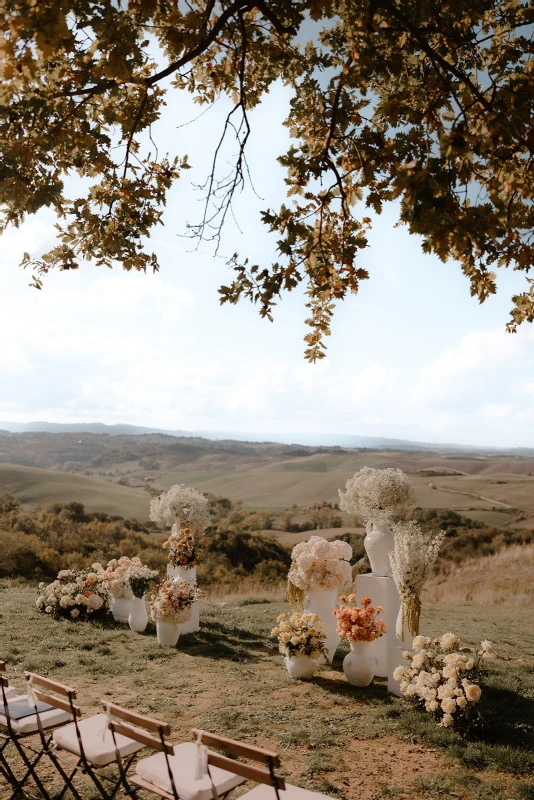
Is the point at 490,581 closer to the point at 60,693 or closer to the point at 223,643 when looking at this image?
the point at 223,643

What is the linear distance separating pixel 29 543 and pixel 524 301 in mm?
17360

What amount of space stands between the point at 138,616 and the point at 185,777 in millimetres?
6695

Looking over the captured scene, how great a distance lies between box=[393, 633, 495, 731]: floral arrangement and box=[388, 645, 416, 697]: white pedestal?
289 mm

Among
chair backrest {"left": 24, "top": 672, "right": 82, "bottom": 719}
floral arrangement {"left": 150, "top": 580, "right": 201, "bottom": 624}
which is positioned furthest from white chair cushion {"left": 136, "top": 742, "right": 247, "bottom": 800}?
floral arrangement {"left": 150, "top": 580, "right": 201, "bottom": 624}

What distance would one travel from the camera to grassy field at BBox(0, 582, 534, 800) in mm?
4598

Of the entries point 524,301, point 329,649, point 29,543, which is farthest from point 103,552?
point 524,301

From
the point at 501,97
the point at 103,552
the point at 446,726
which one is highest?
the point at 501,97

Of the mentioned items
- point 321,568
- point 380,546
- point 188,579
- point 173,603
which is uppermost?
point 380,546

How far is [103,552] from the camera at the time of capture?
21.6 meters

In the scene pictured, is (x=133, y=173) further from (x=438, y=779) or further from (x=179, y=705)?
(x=438, y=779)

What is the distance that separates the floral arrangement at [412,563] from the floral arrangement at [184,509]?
4170 mm

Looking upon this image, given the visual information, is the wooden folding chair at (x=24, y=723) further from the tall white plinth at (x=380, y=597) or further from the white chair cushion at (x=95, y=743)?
the tall white plinth at (x=380, y=597)

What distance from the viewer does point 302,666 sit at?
7.04 meters

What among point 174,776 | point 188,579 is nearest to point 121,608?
point 188,579
